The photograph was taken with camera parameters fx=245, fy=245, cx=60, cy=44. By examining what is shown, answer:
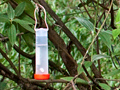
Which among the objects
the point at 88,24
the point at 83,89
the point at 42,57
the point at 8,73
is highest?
the point at 88,24

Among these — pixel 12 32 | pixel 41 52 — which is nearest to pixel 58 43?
pixel 41 52

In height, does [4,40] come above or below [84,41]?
above

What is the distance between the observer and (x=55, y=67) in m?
1.24

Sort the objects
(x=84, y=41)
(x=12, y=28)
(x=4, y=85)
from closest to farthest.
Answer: (x=12, y=28), (x=4, y=85), (x=84, y=41)

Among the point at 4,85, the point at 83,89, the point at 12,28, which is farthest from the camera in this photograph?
the point at 83,89

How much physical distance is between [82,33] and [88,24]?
682 millimetres

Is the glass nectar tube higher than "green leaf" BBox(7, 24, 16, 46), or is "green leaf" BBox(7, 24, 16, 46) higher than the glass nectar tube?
"green leaf" BBox(7, 24, 16, 46)

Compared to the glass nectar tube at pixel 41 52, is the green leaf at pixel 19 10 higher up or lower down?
higher up

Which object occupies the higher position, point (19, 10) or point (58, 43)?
point (19, 10)

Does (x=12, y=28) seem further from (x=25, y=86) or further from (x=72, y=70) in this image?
(x=72, y=70)

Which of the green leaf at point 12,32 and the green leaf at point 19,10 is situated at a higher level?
the green leaf at point 19,10

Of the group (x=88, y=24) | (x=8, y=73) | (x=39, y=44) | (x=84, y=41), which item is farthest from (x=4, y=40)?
(x=84, y=41)

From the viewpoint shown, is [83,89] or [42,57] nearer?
[42,57]

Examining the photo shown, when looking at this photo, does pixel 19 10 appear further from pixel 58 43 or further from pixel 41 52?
pixel 58 43
